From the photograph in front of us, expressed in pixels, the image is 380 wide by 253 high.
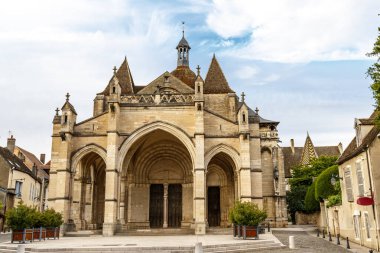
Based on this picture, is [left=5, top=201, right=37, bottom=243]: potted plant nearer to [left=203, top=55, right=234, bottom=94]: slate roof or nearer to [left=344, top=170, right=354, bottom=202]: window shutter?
[left=344, top=170, right=354, bottom=202]: window shutter

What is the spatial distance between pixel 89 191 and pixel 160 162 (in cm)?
504

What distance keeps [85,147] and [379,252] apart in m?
15.2

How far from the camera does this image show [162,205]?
78.4 ft

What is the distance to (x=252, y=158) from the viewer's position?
21047 millimetres

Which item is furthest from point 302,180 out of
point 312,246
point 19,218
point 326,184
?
point 19,218

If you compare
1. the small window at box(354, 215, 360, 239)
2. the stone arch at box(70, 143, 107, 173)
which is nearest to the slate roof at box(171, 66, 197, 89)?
the stone arch at box(70, 143, 107, 173)

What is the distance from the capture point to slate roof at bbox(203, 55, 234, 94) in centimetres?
2736

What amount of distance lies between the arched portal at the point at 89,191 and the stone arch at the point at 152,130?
1746mm

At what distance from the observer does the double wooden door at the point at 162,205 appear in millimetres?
23656

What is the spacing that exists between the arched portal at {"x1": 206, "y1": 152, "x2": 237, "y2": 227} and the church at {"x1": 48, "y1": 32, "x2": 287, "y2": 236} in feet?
0.22

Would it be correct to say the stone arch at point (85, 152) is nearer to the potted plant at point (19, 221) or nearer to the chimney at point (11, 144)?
the potted plant at point (19, 221)

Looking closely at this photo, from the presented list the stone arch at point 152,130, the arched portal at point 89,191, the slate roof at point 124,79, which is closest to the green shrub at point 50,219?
the arched portal at point 89,191

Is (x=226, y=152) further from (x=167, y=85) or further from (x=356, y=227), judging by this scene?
(x=167, y=85)

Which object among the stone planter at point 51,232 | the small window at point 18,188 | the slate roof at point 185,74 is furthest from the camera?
the slate roof at point 185,74
